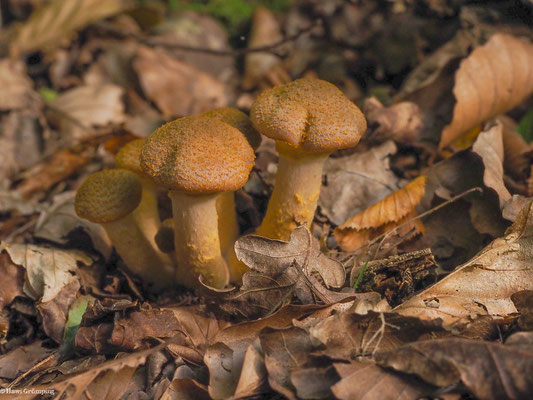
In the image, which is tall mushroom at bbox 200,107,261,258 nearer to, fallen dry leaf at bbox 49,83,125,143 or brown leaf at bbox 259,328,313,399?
brown leaf at bbox 259,328,313,399

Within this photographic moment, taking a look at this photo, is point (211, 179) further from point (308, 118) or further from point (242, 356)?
point (242, 356)

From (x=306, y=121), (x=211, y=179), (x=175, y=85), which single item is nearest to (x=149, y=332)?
(x=211, y=179)

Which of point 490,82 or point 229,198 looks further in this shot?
point 490,82

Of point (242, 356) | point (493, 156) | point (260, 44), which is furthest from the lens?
point (260, 44)

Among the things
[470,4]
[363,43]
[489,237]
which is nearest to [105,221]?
[489,237]

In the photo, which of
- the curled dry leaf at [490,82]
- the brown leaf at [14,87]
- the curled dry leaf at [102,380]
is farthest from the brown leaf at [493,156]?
the brown leaf at [14,87]

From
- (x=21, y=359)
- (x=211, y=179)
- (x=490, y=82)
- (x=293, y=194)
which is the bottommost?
(x=21, y=359)

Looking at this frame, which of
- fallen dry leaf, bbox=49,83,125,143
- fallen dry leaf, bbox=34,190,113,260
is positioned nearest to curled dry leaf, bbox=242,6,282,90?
fallen dry leaf, bbox=49,83,125,143

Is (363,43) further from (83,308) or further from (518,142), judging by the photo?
(83,308)
